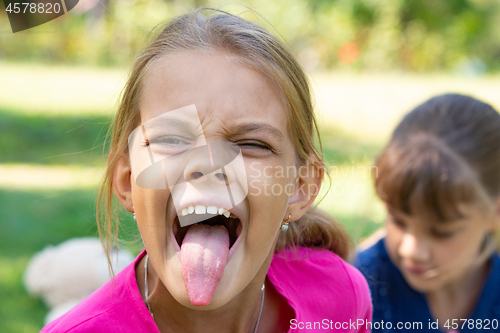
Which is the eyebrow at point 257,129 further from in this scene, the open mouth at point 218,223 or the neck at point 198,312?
the neck at point 198,312

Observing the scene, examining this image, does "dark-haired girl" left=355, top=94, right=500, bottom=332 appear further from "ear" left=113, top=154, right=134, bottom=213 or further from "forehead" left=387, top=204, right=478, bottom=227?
"ear" left=113, top=154, right=134, bottom=213

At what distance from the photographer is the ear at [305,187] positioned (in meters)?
1.69

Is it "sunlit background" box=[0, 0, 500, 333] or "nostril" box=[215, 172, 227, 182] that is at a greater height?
"nostril" box=[215, 172, 227, 182]

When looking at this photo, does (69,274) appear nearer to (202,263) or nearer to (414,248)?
(202,263)

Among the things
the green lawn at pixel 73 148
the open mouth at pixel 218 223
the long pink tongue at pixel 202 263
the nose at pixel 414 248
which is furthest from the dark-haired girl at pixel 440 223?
the long pink tongue at pixel 202 263

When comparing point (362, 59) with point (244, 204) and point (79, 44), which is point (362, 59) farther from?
point (244, 204)

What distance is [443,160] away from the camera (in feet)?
8.50

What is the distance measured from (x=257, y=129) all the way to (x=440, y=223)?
1420 millimetres

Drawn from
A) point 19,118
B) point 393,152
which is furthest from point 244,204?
point 19,118

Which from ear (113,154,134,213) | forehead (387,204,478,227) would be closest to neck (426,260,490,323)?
forehead (387,204,478,227)

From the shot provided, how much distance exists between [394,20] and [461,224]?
36.3 ft

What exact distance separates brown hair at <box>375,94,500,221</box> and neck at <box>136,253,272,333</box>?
1139mm

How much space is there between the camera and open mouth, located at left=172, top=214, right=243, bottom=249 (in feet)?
4.77

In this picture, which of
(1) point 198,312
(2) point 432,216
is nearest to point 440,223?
(2) point 432,216
